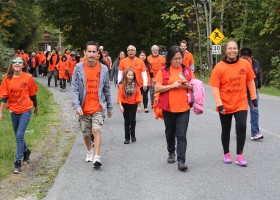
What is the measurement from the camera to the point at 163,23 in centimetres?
4169

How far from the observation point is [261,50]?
29141 millimetres

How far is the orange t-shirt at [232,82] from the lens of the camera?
283 inches

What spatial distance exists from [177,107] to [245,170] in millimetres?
1311

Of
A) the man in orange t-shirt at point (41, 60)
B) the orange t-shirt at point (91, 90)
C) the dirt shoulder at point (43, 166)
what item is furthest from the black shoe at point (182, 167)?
the man in orange t-shirt at point (41, 60)

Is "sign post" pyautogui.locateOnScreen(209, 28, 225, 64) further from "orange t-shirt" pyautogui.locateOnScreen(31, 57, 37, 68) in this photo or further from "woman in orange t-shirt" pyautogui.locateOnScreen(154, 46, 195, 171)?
"woman in orange t-shirt" pyautogui.locateOnScreen(154, 46, 195, 171)

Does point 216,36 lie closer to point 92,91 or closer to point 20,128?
point 92,91

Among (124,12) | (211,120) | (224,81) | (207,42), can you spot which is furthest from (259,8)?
(224,81)

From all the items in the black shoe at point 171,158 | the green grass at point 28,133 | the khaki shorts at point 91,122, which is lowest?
the green grass at point 28,133

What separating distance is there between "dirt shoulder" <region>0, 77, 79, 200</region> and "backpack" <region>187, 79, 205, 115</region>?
223cm

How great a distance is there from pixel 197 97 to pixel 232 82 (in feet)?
1.91

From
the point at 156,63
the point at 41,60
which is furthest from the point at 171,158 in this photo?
the point at 41,60

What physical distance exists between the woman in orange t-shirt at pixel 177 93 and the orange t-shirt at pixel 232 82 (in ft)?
Result: 1.37

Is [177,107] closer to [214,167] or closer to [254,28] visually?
[214,167]

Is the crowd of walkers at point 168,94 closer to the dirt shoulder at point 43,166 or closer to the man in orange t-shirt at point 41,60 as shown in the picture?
the dirt shoulder at point 43,166
